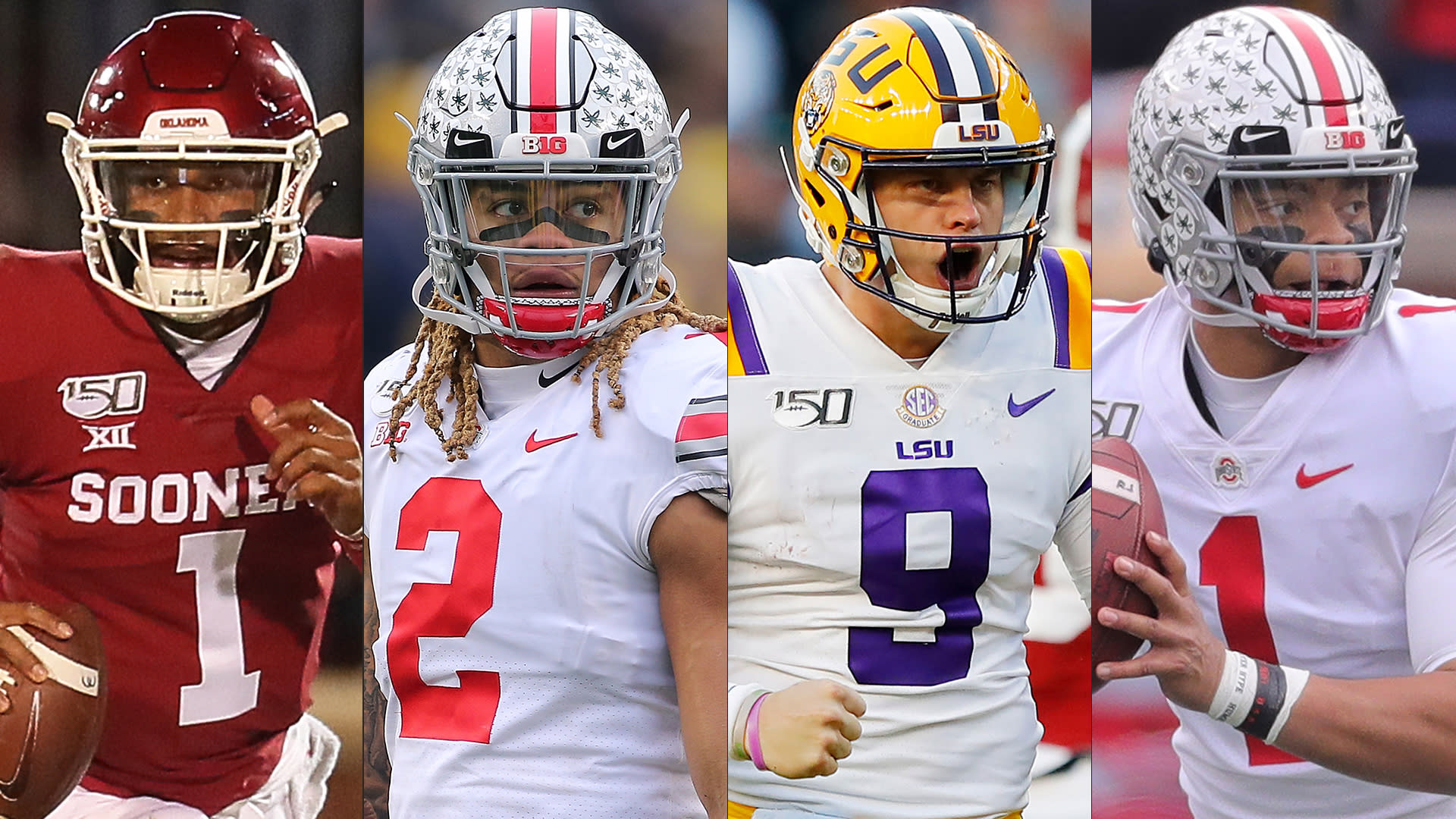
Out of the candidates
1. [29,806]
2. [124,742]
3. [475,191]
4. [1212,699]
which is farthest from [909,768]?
[29,806]

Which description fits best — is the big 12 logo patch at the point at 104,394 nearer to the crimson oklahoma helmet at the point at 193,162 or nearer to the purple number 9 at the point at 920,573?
the crimson oklahoma helmet at the point at 193,162

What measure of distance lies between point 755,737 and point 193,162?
1.25m

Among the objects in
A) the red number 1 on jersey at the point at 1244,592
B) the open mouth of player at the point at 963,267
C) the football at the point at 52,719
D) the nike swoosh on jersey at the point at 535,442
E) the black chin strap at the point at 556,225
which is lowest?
the football at the point at 52,719

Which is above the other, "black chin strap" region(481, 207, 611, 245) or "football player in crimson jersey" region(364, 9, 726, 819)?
"black chin strap" region(481, 207, 611, 245)

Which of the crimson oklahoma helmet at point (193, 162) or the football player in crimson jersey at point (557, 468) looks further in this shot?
the crimson oklahoma helmet at point (193, 162)

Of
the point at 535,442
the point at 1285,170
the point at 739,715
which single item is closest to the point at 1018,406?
the point at 1285,170

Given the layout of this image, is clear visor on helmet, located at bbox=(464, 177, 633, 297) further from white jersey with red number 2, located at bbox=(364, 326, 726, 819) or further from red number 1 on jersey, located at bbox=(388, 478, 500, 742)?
red number 1 on jersey, located at bbox=(388, 478, 500, 742)

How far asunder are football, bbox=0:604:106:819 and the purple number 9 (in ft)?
3.98

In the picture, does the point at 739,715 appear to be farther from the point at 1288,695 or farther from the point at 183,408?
the point at 183,408

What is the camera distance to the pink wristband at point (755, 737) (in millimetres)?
2117

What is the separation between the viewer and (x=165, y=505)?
87.3 inches

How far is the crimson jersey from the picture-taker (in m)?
2.21

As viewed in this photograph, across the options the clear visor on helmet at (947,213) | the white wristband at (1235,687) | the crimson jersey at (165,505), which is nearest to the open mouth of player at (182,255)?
the crimson jersey at (165,505)

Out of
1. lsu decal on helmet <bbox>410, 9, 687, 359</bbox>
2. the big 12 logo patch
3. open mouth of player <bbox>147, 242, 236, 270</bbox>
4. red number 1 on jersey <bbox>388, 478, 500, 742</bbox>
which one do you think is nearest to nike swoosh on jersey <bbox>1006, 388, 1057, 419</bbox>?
lsu decal on helmet <bbox>410, 9, 687, 359</bbox>
